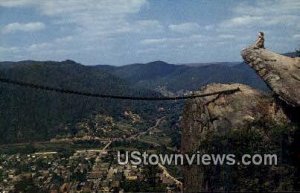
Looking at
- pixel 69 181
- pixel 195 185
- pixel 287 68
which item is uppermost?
pixel 287 68

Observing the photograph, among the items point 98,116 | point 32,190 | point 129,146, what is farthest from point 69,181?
point 98,116

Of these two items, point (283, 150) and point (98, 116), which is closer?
point (283, 150)

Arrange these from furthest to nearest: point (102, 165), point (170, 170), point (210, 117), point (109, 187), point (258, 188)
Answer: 1. point (102, 165)
2. point (170, 170)
3. point (109, 187)
4. point (210, 117)
5. point (258, 188)

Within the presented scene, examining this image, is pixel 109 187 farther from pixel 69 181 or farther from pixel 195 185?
pixel 195 185

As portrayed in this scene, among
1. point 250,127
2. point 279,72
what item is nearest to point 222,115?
point 250,127

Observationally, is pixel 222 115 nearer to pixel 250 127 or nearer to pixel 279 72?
pixel 250 127
